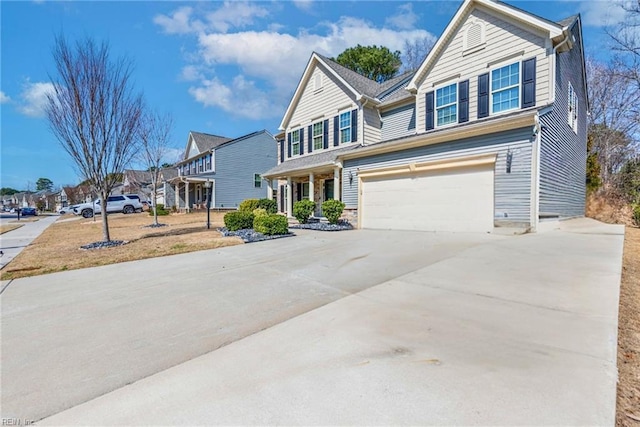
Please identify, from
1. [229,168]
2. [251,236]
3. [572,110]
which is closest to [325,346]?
[251,236]

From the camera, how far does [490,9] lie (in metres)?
11.0

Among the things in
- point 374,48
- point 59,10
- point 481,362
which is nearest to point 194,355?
point 481,362

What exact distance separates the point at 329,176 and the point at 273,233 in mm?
6801

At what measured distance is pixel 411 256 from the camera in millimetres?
6637

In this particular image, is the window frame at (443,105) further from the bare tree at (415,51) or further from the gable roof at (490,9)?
the bare tree at (415,51)

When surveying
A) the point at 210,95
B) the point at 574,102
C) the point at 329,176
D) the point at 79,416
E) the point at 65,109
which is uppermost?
the point at 210,95

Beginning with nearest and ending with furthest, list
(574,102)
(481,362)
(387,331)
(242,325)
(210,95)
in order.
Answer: (481,362)
(387,331)
(242,325)
(574,102)
(210,95)

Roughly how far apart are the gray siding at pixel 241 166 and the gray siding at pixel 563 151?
23931 mm

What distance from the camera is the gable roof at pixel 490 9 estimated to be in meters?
9.48

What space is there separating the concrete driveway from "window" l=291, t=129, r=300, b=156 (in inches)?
554

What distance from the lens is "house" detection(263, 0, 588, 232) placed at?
30.3ft

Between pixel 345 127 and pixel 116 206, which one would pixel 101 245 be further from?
pixel 116 206

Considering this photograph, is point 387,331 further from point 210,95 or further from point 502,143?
point 210,95

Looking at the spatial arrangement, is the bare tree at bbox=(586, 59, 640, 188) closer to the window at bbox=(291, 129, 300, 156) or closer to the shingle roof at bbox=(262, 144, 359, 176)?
the shingle roof at bbox=(262, 144, 359, 176)
